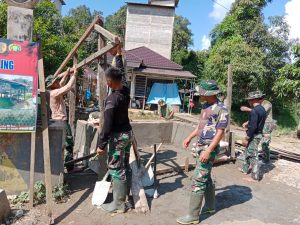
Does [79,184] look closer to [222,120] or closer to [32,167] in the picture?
[32,167]

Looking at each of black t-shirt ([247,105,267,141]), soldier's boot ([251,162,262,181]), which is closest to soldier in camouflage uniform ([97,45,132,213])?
black t-shirt ([247,105,267,141])

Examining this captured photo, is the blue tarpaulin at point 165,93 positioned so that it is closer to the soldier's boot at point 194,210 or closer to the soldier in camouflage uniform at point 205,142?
the soldier in camouflage uniform at point 205,142

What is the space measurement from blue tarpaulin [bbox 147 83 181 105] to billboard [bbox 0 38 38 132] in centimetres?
1591

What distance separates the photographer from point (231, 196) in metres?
5.52

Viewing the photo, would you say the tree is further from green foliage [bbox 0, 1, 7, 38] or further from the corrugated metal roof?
green foliage [bbox 0, 1, 7, 38]

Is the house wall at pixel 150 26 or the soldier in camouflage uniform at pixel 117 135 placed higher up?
the house wall at pixel 150 26

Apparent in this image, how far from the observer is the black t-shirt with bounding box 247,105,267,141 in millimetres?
6504

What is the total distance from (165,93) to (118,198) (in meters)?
16.2

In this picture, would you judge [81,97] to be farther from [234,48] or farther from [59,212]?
[59,212]

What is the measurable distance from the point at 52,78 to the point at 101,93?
1278 millimetres

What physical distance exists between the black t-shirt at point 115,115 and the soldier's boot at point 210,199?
1.45 m

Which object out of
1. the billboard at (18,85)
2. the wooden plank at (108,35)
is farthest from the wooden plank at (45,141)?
the wooden plank at (108,35)

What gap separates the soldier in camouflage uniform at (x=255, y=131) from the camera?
21.4ft

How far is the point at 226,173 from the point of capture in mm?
6941
